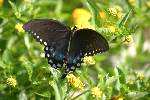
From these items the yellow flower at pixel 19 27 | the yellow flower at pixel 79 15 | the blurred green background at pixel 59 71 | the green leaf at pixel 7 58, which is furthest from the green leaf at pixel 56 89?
the yellow flower at pixel 79 15

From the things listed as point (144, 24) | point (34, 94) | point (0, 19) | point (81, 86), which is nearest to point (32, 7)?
point (0, 19)

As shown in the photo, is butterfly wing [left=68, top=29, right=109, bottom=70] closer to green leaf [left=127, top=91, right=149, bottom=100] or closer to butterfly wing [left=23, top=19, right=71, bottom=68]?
butterfly wing [left=23, top=19, right=71, bottom=68]

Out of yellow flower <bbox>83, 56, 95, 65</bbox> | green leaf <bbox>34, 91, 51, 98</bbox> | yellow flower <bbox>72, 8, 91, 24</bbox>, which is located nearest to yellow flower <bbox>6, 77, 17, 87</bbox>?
green leaf <bbox>34, 91, 51, 98</bbox>

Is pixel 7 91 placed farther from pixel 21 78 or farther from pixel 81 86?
pixel 81 86

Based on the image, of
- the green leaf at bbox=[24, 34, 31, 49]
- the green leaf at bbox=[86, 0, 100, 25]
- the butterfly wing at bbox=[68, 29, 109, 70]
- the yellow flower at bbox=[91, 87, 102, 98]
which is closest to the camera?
the butterfly wing at bbox=[68, 29, 109, 70]

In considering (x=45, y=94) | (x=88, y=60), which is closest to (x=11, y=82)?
(x=45, y=94)

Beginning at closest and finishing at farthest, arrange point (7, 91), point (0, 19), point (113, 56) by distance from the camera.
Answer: point (7, 91) < point (0, 19) < point (113, 56)
